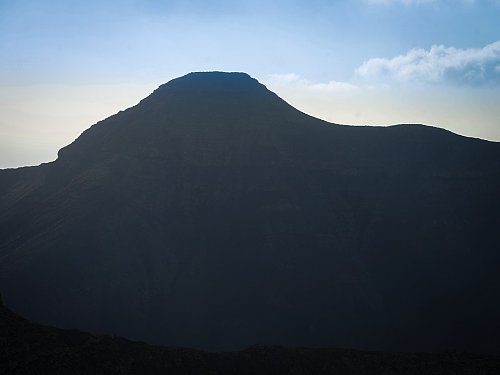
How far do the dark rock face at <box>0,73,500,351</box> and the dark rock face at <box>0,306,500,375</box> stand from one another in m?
27.6

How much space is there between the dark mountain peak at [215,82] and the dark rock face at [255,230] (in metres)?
0.36

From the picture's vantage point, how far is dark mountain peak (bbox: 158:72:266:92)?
295ft

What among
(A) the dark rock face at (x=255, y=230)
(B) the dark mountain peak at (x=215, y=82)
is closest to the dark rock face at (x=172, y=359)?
(A) the dark rock face at (x=255, y=230)

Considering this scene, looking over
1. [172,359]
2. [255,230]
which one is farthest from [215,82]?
[172,359]

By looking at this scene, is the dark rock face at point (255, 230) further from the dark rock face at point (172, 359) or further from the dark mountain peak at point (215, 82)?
the dark rock face at point (172, 359)

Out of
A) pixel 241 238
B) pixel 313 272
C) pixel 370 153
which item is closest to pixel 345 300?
pixel 313 272

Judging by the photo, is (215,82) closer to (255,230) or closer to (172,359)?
(255,230)

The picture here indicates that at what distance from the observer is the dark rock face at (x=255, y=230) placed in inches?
2275

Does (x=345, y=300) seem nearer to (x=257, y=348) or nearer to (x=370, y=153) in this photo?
(x=370, y=153)

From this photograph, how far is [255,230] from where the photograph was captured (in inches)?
2758

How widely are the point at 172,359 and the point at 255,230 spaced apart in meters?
43.5

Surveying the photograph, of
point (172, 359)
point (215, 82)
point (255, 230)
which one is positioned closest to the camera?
point (172, 359)

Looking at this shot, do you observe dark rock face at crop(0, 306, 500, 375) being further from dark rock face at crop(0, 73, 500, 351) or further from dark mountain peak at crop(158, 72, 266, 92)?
dark mountain peak at crop(158, 72, 266, 92)

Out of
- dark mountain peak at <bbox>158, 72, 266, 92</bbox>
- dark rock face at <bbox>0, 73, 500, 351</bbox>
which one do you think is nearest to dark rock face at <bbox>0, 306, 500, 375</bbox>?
dark rock face at <bbox>0, 73, 500, 351</bbox>
